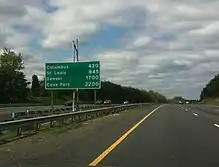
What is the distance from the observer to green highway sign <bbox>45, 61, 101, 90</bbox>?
38219 millimetres

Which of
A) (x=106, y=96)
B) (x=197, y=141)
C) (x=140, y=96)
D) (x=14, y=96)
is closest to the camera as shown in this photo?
(x=197, y=141)

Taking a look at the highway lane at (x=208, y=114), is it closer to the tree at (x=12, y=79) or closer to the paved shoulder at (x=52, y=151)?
the paved shoulder at (x=52, y=151)

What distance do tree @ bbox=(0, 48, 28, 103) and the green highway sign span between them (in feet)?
201

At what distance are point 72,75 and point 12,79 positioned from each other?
2829 inches

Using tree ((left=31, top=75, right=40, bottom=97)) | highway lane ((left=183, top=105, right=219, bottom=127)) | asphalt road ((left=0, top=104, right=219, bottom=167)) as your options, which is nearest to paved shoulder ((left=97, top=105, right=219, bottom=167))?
asphalt road ((left=0, top=104, right=219, bottom=167))

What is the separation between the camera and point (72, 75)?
127ft

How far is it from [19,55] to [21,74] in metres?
5.18

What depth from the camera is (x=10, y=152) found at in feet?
44.3

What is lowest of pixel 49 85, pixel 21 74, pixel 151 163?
pixel 151 163

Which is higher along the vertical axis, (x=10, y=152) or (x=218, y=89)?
(x=218, y=89)

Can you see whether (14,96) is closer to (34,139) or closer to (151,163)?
(34,139)

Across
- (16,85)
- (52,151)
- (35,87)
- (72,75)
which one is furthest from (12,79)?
(52,151)

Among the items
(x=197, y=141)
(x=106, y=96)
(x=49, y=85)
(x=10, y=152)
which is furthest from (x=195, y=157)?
(x=106, y=96)

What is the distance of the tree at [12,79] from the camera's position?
101938mm
